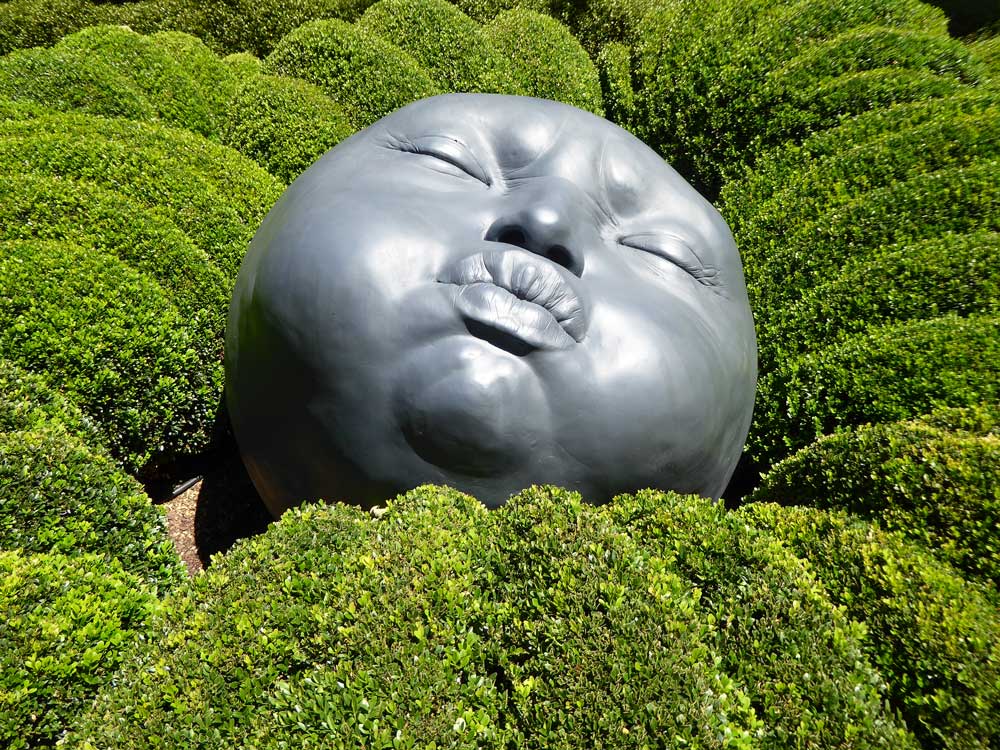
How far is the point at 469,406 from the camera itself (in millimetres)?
2711

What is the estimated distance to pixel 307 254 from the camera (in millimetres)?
2977

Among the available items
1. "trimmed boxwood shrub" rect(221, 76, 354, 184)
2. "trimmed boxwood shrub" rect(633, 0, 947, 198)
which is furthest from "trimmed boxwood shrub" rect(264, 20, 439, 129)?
"trimmed boxwood shrub" rect(633, 0, 947, 198)

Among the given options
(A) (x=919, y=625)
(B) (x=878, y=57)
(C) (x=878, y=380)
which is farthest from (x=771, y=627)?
(B) (x=878, y=57)

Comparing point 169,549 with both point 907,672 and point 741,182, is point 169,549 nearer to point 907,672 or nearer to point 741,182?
point 907,672

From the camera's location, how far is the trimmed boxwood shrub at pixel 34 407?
122 inches

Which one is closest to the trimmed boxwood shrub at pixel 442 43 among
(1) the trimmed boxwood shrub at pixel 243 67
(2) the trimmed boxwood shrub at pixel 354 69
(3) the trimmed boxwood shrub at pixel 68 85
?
(2) the trimmed boxwood shrub at pixel 354 69

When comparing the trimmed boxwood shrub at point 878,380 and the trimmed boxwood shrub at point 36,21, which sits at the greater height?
the trimmed boxwood shrub at point 878,380

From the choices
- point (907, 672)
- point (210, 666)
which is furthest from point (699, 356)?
point (210, 666)

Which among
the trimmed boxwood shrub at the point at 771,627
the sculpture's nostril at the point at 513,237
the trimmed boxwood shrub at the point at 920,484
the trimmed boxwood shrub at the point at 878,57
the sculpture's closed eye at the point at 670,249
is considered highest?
the trimmed boxwood shrub at the point at 878,57

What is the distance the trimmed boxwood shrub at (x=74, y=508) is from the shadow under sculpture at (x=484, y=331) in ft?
1.88

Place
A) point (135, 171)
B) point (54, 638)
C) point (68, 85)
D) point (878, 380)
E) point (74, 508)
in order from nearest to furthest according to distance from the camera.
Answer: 1. point (54, 638)
2. point (74, 508)
3. point (878, 380)
4. point (135, 171)
5. point (68, 85)

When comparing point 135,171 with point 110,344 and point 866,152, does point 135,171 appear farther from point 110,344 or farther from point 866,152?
point 866,152

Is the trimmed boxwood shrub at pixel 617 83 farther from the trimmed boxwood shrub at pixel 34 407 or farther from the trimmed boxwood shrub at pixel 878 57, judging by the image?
the trimmed boxwood shrub at pixel 34 407

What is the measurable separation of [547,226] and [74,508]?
243 cm
